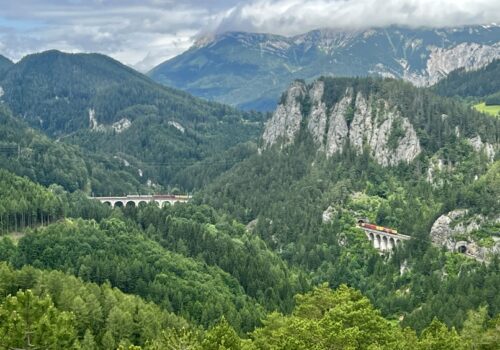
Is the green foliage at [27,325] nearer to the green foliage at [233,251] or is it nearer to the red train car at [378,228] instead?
the green foliage at [233,251]

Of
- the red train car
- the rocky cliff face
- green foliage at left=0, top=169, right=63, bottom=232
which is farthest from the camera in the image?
the red train car

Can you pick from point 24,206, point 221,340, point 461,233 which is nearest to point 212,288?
point 24,206

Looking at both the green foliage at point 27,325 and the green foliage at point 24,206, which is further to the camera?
the green foliage at point 24,206

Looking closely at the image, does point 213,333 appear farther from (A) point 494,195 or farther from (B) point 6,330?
(A) point 494,195

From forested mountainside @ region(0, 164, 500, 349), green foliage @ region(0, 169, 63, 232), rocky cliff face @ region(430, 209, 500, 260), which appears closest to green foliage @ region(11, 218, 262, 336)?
forested mountainside @ region(0, 164, 500, 349)

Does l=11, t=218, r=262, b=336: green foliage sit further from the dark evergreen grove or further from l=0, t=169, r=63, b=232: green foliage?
l=0, t=169, r=63, b=232: green foliage

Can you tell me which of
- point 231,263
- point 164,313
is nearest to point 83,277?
point 164,313

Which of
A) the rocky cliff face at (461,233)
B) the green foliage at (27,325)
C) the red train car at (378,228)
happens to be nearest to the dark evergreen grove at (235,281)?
the green foliage at (27,325)

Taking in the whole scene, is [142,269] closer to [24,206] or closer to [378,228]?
[24,206]
